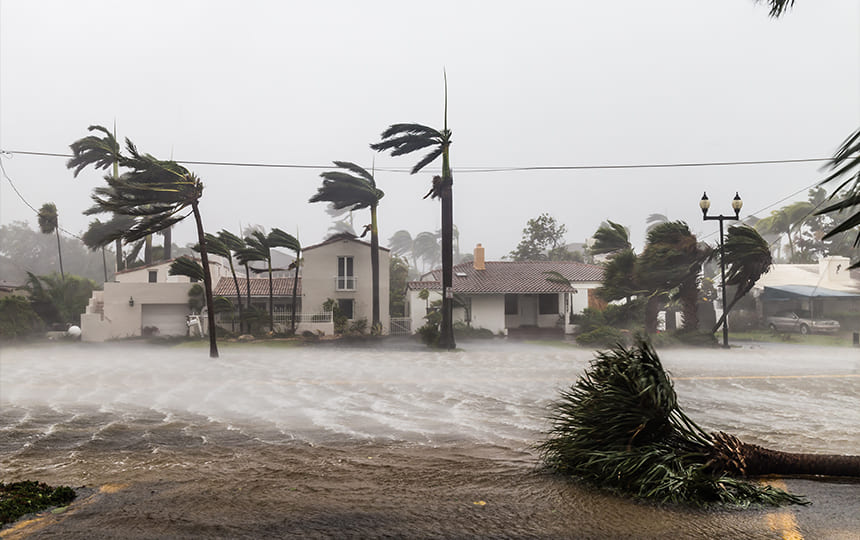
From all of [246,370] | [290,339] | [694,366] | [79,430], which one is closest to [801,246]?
[694,366]

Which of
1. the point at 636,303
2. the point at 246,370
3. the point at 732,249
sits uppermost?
the point at 732,249

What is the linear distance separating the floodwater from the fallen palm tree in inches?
8.7

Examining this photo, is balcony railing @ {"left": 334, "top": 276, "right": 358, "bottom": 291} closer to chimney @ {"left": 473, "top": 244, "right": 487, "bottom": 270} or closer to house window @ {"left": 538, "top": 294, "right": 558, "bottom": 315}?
chimney @ {"left": 473, "top": 244, "right": 487, "bottom": 270}

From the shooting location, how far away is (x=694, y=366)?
18.6 metres

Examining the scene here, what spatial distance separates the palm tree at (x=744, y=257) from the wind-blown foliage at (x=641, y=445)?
851 inches

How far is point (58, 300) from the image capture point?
112 ft

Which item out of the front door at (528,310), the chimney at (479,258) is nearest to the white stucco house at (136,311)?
the chimney at (479,258)

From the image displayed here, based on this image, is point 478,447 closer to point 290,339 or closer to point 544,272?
point 290,339

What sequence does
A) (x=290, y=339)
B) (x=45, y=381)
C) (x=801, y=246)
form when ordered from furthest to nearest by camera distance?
(x=801, y=246)
(x=290, y=339)
(x=45, y=381)

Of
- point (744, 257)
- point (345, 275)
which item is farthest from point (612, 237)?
point (345, 275)

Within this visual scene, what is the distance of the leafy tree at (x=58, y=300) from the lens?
3344cm

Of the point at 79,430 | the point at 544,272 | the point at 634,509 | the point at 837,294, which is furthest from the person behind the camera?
the point at 544,272

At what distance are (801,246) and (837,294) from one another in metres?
18.9

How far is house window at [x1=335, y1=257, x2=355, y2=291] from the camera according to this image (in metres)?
33.0
